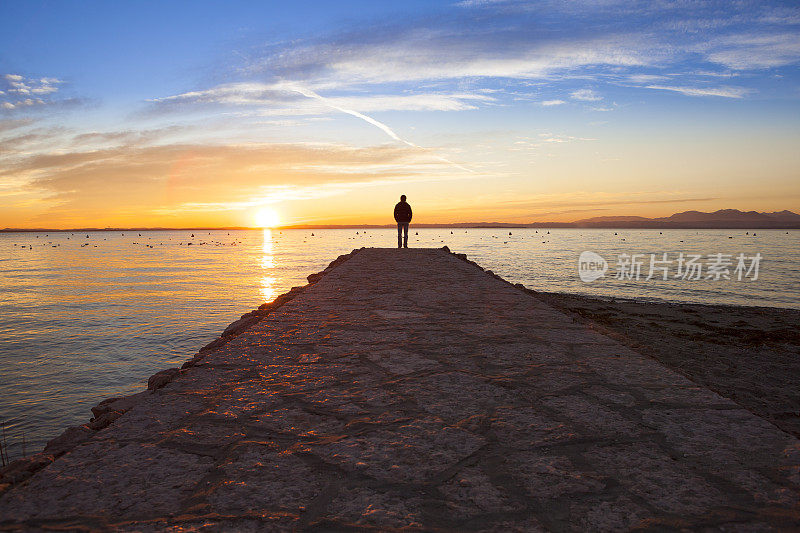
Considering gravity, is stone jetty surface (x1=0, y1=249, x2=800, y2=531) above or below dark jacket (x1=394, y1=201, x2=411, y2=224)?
below

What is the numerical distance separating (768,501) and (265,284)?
91.6 feet

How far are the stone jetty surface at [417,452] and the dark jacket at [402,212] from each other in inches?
611

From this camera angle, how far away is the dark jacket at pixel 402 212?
19.7 metres

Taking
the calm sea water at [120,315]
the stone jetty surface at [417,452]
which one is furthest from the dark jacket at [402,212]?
the stone jetty surface at [417,452]

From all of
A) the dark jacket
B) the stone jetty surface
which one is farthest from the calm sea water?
the dark jacket

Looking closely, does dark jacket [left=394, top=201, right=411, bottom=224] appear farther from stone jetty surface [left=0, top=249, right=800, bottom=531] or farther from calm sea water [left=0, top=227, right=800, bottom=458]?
stone jetty surface [left=0, top=249, right=800, bottom=531]

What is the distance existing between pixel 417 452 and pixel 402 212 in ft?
57.4

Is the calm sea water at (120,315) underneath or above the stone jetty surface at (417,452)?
underneath

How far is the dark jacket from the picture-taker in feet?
64.6

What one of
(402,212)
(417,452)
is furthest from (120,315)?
(417,452)

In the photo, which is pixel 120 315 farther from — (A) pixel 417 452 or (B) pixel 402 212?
(A) pixel 417 452

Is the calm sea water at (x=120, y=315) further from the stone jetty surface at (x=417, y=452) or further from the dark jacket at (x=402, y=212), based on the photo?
the dark jacket at (x=402, y=212)

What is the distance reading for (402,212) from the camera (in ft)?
64.7

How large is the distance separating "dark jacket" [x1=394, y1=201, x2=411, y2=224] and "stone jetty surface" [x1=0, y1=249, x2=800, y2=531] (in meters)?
15.5
